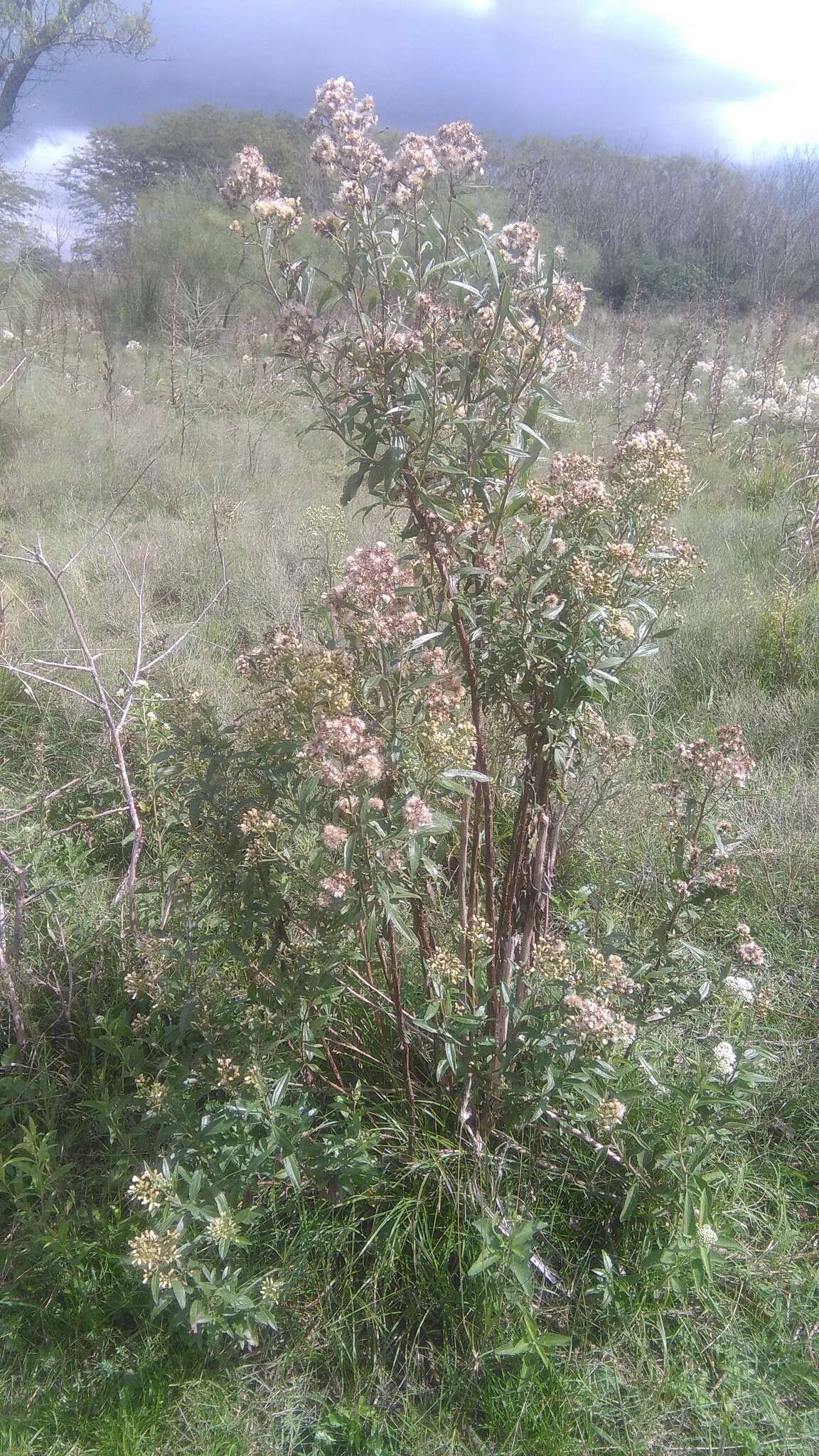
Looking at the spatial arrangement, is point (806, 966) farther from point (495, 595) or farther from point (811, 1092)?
point (495, 595)

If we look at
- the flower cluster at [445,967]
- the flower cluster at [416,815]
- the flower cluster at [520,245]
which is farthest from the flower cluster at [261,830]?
the flower cluster at [520,245]

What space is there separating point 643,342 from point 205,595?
9.69 meters

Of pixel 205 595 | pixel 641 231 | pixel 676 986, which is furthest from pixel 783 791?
→ pixel 641 231

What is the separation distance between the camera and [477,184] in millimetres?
1520

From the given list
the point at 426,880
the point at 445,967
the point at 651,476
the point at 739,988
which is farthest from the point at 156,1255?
the point at 651,476

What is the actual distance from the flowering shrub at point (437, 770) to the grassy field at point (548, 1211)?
181mm

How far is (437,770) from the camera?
4.57 ft

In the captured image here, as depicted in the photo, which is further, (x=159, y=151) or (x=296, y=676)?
(x=159, y=151)

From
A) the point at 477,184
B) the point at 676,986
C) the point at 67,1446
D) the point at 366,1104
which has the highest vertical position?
the point at 477,184

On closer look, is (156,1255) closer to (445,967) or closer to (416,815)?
(445,967)

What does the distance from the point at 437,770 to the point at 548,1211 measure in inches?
38.8

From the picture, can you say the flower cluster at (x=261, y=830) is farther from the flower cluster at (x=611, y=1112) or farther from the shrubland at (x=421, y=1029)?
the flower cluster at (x=611, y=1112)

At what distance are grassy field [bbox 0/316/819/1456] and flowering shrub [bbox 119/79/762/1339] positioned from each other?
18 centimetres

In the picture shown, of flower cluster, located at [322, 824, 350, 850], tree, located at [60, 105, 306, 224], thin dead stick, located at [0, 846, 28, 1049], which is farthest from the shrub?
tree, located at [60, 105, 306, 224]
